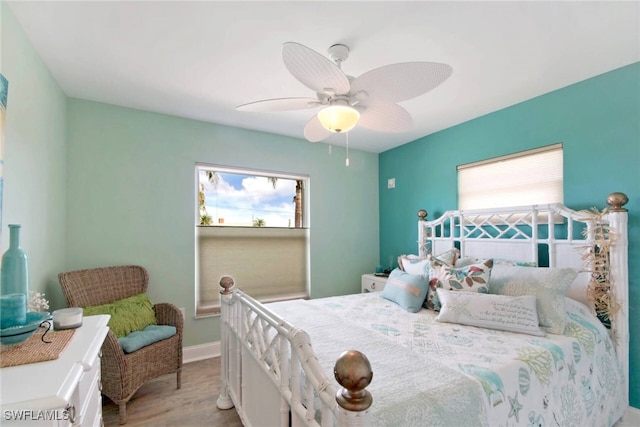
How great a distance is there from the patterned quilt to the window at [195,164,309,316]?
131 centimetres

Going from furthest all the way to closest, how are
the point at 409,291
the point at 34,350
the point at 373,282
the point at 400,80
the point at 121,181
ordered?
the point at 373,282
the point at 121,181
the point at 409,291
the point at 400,80
the point at 34,350

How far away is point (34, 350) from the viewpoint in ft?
3.41

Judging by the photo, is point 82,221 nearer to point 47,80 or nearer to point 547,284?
point 47,80

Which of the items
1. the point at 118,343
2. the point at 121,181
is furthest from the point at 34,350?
the point at 121,181

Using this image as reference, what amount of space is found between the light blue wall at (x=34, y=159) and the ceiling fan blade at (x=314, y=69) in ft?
4.78

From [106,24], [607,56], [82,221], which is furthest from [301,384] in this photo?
[607,56]

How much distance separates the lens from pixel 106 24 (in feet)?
5.54

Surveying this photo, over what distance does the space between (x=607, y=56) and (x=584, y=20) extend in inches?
22.9

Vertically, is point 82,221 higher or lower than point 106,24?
lower

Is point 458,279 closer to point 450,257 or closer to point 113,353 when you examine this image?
point 450,257

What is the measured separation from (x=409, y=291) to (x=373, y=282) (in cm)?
143

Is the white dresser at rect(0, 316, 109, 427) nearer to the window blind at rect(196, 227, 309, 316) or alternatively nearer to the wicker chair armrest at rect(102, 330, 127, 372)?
the wicker chair armrest at rect(102, 330, 127, 372)

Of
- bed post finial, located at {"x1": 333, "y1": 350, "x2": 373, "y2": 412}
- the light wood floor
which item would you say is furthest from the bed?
the light wood floor

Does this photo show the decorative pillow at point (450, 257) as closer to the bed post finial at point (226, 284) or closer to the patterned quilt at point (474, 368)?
the patterned quilt at point (474, 368)
